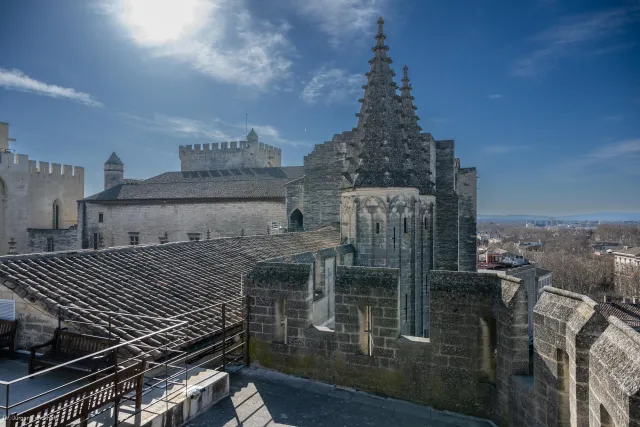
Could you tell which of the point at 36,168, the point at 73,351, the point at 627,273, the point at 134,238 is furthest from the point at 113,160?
the point at 627,273

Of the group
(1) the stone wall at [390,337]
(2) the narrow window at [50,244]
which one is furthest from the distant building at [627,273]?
(2) the narrow window at [50,244]

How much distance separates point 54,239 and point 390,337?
32.9 metres

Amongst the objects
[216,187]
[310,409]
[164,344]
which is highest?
[216,187]

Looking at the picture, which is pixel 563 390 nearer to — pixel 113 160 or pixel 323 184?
pixel 323 184

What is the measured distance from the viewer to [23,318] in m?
6.51

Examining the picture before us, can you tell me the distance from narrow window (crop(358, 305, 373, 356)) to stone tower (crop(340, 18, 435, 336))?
5.96 metres

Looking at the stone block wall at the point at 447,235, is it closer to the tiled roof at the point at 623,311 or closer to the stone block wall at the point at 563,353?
the tiled roof at the point at 623,311

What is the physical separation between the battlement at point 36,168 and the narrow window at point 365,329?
3634cm

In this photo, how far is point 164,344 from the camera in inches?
244

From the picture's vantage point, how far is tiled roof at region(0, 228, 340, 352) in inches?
259

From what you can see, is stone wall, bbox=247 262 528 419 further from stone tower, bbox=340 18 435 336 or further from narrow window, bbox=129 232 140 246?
narrow window, bbox=129 232 140 246

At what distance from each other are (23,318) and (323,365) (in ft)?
17.3

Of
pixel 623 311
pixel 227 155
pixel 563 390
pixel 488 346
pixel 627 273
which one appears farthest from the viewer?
pixel 627 273

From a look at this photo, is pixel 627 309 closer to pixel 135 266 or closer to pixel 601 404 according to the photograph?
pixel 601 404
